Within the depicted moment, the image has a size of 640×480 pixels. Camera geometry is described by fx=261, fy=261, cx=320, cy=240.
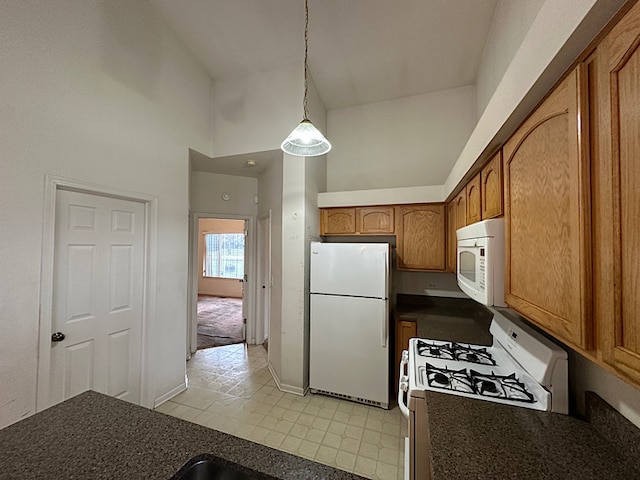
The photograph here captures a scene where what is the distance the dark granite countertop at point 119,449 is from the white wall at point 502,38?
224 centimetres

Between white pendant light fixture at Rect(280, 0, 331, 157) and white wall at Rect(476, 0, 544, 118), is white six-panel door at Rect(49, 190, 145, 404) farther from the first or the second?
white wall at Rect(476, 0, 544, 118)

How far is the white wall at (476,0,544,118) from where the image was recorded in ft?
4.81

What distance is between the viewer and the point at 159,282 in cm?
248

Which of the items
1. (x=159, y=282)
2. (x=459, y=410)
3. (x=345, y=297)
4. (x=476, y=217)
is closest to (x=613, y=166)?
(x=459, y=410)

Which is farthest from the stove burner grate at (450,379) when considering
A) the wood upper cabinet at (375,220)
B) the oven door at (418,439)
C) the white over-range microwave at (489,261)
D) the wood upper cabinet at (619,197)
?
the wood upper cabinet at (375,220)

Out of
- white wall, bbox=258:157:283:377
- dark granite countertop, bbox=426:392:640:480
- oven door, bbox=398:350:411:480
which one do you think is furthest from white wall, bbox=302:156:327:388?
dark granite countertop, bbox=426:392:640:480

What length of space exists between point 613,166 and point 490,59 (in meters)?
2.31

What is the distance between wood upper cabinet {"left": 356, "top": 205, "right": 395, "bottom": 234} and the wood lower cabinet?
1026 millimetres

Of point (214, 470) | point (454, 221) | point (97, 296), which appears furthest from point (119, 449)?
point (454, 221)

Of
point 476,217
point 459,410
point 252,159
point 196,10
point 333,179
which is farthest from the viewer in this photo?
point 333,179

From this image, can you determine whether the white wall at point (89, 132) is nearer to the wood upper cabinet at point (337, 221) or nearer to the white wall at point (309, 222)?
the white wall at point (309, 222)

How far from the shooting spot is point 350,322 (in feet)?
8.55

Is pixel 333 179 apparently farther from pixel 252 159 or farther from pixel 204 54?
pixel 204 54

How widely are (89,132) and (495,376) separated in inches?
123
